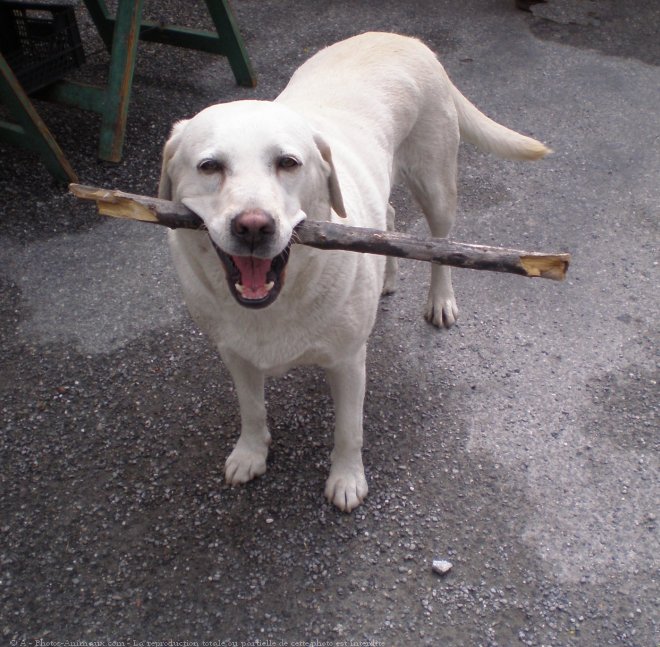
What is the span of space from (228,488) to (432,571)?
28.3 inches

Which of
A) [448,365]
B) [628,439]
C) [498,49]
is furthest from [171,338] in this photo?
[498,49]

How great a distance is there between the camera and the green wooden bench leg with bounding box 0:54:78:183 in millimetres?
3393

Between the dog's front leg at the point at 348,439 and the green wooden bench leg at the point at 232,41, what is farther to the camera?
the green wooden bench leg at the point at 232,41

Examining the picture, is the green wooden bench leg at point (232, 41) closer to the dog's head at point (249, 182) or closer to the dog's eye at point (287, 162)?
the dog's head at point (249, 182)

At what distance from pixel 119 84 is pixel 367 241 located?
Result: 275cm

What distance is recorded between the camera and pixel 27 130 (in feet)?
11.5

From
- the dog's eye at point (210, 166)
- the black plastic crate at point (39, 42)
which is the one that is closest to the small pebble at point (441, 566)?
the dog's eye at point (210, 166)

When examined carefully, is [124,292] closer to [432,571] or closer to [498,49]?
[432,571]

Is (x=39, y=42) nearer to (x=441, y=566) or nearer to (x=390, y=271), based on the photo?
(x=390, y=271)

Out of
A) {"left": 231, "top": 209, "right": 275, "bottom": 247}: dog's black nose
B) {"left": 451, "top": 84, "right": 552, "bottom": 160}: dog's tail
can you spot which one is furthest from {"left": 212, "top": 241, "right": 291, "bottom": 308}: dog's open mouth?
{"left": 451, "top": 84, "right": 552, "bottom": 160}: dog's tail

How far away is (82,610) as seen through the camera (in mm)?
1939

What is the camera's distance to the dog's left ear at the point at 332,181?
5.78ft

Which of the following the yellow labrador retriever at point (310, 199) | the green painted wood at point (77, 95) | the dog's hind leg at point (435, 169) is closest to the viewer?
the yellow labrador retriever at point (310, 199)

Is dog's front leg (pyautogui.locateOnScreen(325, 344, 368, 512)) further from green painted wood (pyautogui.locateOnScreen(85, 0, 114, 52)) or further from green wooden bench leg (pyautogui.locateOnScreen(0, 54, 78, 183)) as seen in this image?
green painted wood (pyautogui.locateOnScreen(85, 0, 114, 52))
